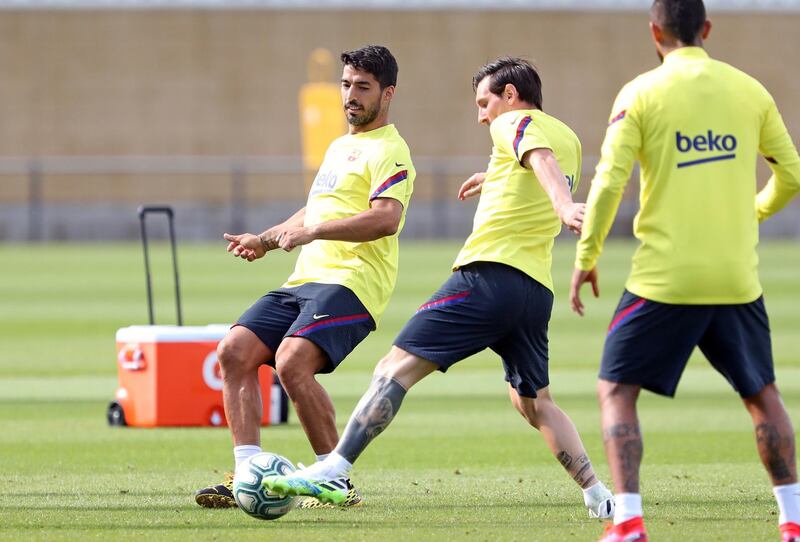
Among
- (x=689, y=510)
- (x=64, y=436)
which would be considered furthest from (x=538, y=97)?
(x=64, y=436)

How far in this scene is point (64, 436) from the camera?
10641 millimetres

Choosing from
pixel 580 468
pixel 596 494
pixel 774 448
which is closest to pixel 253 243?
pixel 580 468

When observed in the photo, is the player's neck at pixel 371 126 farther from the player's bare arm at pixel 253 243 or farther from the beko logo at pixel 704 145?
the beko logo at pixel 704 145

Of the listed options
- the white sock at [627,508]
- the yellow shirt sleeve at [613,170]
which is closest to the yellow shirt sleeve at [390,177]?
the yellow shirt sleeve at [613,170]

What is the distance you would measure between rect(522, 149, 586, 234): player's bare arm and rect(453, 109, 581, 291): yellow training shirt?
5.6 inches

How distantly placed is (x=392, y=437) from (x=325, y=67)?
117 ft

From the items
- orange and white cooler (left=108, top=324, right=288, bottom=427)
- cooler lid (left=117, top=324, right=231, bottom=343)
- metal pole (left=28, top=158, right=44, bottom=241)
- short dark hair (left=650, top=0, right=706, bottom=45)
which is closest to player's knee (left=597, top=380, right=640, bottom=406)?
short dark hair (left=650, top=0, right=706, bottom=45)

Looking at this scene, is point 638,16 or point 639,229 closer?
point 639,229

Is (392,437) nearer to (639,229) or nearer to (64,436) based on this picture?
(64,436)

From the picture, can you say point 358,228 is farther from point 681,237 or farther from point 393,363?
point 681,237

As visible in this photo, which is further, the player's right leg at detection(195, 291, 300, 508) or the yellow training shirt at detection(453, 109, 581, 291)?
the player's right leg at detection(195, 291, 300, 508)

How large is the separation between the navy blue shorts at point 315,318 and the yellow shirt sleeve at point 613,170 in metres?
1.76

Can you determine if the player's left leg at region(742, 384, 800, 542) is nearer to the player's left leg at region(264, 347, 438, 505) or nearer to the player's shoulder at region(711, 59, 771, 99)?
the player's shoulder at region(711, 59, 771, 99)

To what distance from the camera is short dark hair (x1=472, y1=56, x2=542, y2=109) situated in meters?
7.20
